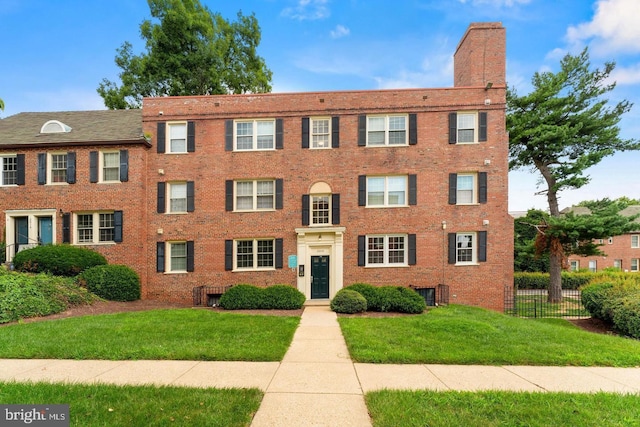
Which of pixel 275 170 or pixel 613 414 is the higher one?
pixel 275 170

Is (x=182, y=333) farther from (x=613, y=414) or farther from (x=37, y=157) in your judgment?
(x=37, y=157)

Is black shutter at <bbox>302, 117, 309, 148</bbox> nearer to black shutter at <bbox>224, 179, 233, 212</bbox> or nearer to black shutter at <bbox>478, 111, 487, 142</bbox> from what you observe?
black shutter at <bbox>224, 179, 233, 212</bbox>

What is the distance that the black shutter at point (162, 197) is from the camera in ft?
48.8

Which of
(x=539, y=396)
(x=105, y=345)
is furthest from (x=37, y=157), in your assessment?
(x=539, y=396)

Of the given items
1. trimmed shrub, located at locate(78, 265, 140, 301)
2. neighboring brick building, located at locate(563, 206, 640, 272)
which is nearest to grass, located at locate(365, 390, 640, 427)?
trimmed shrub, located at locate(78, 265, 140, 301)

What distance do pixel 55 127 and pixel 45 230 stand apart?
204 inches

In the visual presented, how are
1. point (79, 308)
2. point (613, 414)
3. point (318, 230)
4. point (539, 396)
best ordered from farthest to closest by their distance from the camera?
point (318, 230) < point (79, 308) < point (539, 396) < point (613, 414)

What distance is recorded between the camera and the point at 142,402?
159 inches

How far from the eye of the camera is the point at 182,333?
25.1 feet

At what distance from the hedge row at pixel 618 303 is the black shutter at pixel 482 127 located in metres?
7.53

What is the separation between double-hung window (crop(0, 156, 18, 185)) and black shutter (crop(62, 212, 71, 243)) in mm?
3312

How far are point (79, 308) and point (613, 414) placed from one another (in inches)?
570

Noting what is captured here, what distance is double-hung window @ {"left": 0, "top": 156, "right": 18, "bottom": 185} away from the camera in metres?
14.9

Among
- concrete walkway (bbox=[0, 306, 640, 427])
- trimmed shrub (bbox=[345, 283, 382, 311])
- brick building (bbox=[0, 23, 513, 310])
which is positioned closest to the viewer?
concrete walkway (bbox=[0, 306, 640, 427])
